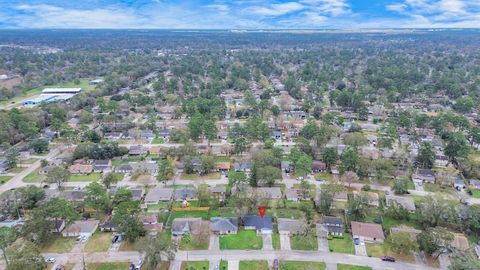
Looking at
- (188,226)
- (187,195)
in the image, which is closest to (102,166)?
(187,195)

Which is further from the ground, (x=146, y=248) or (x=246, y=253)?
(x=146, y=248)

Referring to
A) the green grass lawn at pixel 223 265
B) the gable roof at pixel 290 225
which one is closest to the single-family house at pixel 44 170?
the green grass lawn at pixel 223 265

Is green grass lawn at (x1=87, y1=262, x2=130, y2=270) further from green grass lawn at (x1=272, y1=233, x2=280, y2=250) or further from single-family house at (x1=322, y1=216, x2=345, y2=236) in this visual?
single-family house at (x1=322, y1=216, x2=345, y2=236)

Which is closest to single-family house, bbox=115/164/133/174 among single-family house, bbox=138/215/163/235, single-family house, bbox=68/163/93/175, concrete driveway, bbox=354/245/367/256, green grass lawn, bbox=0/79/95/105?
single-family house, bbox=68/163/93/175

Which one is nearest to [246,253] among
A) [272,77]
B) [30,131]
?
[30,131]

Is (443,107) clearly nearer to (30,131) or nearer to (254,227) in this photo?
(254,227)
